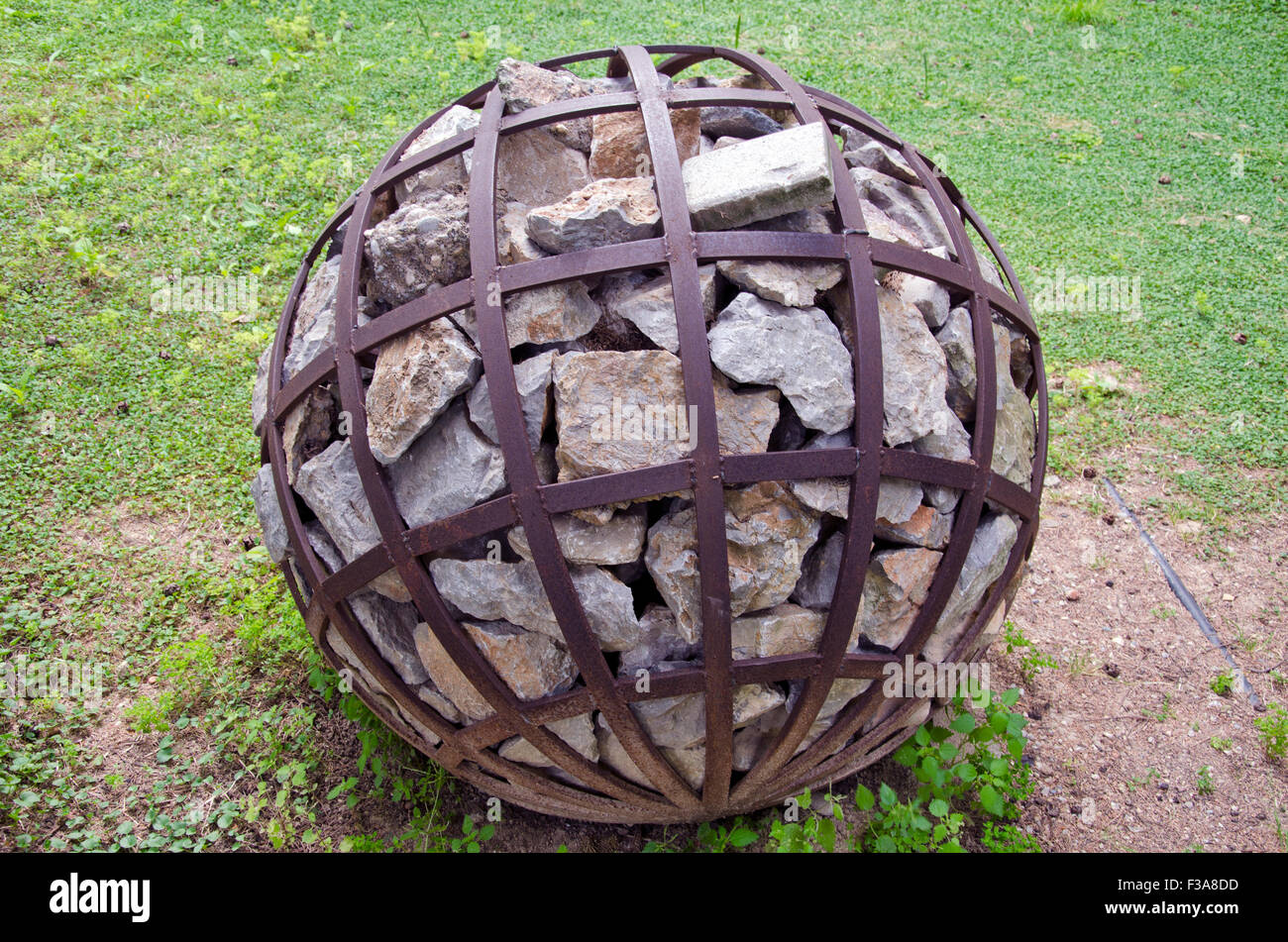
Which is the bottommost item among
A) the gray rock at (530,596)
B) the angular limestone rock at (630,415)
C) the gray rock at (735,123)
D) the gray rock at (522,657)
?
the gray rock at (522,657)

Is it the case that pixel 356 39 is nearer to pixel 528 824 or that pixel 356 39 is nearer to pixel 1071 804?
pixel 528 824

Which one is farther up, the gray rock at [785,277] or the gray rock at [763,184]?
the gray rock at [763,184]

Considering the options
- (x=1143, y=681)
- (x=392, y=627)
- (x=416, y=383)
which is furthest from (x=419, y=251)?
(x=1143, y=681)

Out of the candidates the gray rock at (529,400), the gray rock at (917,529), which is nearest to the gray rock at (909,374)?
the gray rock at (917,529)

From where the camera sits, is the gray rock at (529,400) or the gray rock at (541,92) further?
the gray rock at (541,92)

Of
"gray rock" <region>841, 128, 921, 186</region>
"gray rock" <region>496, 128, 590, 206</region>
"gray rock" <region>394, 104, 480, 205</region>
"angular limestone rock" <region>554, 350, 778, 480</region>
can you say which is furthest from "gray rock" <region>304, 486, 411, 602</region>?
"gray rock" <region>841, 128, 921, 186</region>

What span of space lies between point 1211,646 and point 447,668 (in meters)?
3.89

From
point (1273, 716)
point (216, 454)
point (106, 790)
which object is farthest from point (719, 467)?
point (216, 454)

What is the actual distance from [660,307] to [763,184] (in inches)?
19.0

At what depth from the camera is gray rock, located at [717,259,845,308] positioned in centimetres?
279

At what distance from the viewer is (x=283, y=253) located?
6.51 m

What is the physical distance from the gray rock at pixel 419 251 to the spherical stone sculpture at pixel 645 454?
0.03ft

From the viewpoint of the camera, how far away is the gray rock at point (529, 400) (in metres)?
2.75

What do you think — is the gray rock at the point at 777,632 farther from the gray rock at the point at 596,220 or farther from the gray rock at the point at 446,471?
the gray rock at the point at 596,220
